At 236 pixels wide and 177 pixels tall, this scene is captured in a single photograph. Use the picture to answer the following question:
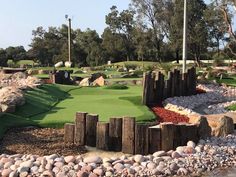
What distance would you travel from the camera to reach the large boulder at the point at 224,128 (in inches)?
441

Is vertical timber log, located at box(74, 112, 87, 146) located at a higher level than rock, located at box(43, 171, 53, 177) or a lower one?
higher

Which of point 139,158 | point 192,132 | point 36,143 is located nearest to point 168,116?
point 192,132

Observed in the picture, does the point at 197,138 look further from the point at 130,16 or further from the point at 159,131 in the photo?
the point at 130,16

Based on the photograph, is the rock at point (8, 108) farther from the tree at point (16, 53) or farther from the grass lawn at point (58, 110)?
the tree at point (16, 53)

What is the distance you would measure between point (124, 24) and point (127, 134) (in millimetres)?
60170

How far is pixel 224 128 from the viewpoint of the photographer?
11273 millimetres

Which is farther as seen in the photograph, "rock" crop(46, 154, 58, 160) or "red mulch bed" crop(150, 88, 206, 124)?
"red mulch bed" crop(150, 88, 206, 124)

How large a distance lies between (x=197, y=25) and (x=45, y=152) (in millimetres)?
48639

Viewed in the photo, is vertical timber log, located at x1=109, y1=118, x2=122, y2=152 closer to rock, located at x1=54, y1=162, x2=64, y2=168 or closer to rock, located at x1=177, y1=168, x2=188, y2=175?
rock, located at x1=54, y1=162, x2=64, y2=168

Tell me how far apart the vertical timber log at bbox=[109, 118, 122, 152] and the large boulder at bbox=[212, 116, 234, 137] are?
2.46 m

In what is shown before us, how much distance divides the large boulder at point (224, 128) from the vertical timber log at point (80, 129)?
3205mm

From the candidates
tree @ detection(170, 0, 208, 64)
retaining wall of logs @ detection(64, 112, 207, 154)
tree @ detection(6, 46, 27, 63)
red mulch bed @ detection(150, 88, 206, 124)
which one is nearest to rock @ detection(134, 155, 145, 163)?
retaining wall of logs @ detection(64, 112, 207, 154)

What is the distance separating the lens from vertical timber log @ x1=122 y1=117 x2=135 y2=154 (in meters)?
10.0

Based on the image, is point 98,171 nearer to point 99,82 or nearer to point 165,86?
point 165,86
